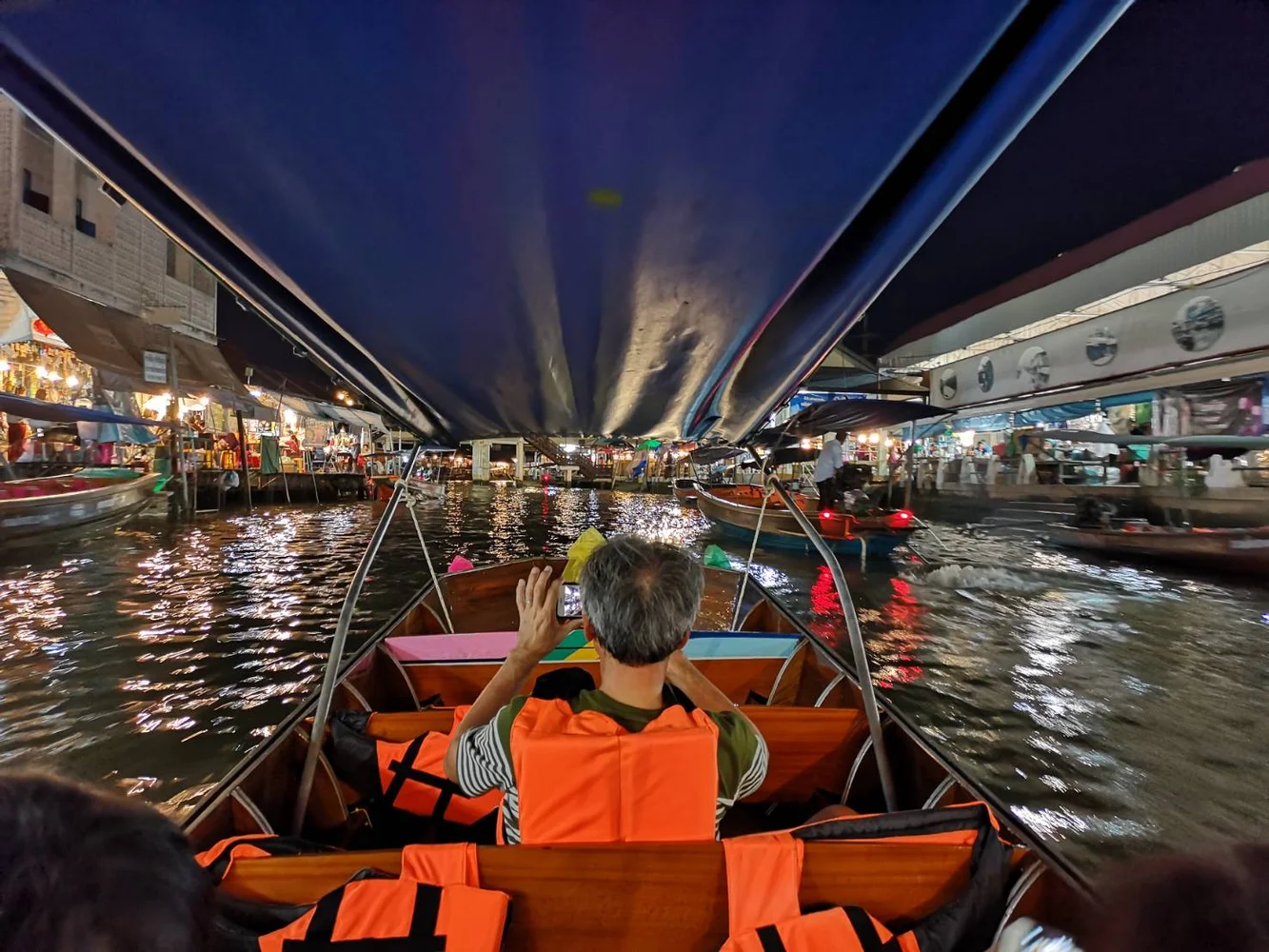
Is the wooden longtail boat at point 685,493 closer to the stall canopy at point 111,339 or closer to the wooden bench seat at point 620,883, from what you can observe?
the stall canopy at point 111,339

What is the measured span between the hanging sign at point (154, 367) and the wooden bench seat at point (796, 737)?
1407cm

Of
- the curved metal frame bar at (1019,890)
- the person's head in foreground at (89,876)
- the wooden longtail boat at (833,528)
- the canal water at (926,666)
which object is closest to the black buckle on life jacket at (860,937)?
the curved metal frame bar at (1019,890)

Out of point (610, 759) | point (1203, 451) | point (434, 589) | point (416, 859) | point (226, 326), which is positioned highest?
point (226, 326)

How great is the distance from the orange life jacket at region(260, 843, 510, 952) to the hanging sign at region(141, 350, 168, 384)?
15.1m

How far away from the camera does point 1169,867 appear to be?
0.55 m

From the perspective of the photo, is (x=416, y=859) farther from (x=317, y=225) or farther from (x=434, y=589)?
(x=434, y=589)

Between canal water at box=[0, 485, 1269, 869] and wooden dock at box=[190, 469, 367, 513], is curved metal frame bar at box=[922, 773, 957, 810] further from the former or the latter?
wooden dock at box=[190, 469, 367, 513]

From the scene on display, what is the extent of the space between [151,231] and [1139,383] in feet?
90.7

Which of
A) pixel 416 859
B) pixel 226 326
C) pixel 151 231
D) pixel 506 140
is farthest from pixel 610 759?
pixel 226 326

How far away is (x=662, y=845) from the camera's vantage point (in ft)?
4.17

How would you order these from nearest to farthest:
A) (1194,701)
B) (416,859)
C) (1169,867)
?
(1169,867) → (416,859) → (1194,701)

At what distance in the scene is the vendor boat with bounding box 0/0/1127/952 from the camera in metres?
0.92

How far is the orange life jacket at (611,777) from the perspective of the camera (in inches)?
47.9

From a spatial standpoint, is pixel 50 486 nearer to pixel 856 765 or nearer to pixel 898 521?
pixel 856 765
